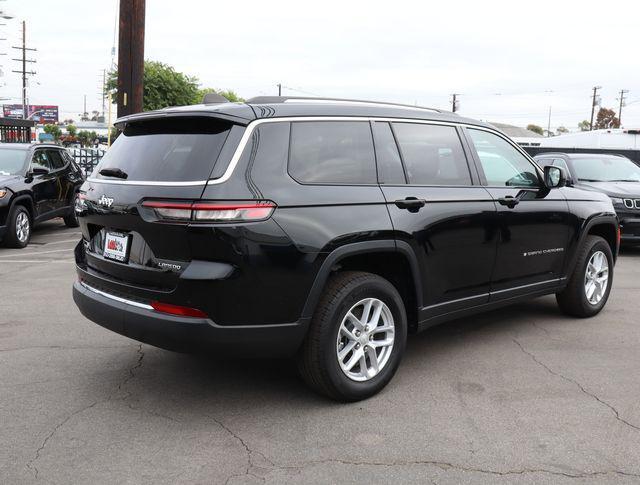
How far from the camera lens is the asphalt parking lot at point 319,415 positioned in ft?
10.0

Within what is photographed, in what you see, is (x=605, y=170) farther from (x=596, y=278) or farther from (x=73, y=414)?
(x=73, y=414)

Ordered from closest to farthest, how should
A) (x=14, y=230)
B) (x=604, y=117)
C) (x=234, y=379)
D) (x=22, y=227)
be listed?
(x=234, y=379) → (x=14, y=230) → (x=22, y=227) → (x=604, y=117)

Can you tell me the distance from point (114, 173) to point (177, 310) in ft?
3.54

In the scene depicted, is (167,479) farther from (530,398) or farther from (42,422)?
(530,398)

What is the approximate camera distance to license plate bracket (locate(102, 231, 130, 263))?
12.0 feet

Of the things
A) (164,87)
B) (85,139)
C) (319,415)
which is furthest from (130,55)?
(85,139)

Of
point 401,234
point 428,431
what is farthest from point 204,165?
point 428,431

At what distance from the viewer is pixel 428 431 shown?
348 cm

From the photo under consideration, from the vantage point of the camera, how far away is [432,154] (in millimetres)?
4469

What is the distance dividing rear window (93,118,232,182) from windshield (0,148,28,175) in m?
7.34

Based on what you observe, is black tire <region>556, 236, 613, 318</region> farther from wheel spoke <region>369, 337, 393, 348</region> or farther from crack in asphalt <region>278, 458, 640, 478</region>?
crack in asphalt <region>278, 458, 640, 478</region>

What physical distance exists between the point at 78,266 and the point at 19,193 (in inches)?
263

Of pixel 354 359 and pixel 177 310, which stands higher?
pixel 177 310

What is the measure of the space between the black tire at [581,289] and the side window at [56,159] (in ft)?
30.6
